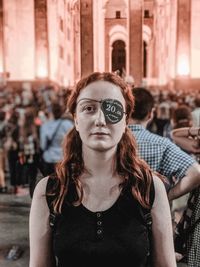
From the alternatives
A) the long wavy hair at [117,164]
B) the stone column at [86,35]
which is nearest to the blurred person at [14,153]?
the stone column at [86,35]

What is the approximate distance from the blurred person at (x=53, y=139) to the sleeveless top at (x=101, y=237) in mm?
4485

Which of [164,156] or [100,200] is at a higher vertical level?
[100,200]

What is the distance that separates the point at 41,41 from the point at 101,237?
69.4 feet

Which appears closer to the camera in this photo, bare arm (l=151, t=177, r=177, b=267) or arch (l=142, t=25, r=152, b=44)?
bare arm (l=151, t=177, r=177, b=267)

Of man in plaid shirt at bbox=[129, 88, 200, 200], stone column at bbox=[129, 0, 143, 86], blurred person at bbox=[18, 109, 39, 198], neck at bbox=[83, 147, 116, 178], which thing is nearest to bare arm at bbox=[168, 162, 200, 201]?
man in plaid shirt at bbox=[129, 88, 200, 200]

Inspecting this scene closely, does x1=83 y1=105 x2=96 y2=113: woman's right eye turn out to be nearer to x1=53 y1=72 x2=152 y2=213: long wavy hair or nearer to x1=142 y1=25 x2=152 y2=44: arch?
x1=53 y1=72 x2=152 y2=213: long wavy hair

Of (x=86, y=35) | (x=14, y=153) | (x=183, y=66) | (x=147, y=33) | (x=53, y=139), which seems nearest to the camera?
(x=86, y=35)

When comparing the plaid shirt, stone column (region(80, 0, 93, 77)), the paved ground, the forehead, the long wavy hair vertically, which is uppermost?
stone column (region(80, 0, 93, 77))

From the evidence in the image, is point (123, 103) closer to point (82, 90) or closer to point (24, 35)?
point (82, 90)

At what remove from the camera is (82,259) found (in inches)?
60.0

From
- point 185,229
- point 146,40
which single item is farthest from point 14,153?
point 146,40

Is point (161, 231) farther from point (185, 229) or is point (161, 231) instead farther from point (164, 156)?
point (164, 156)

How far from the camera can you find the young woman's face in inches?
62.4

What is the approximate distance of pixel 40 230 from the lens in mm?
1604
